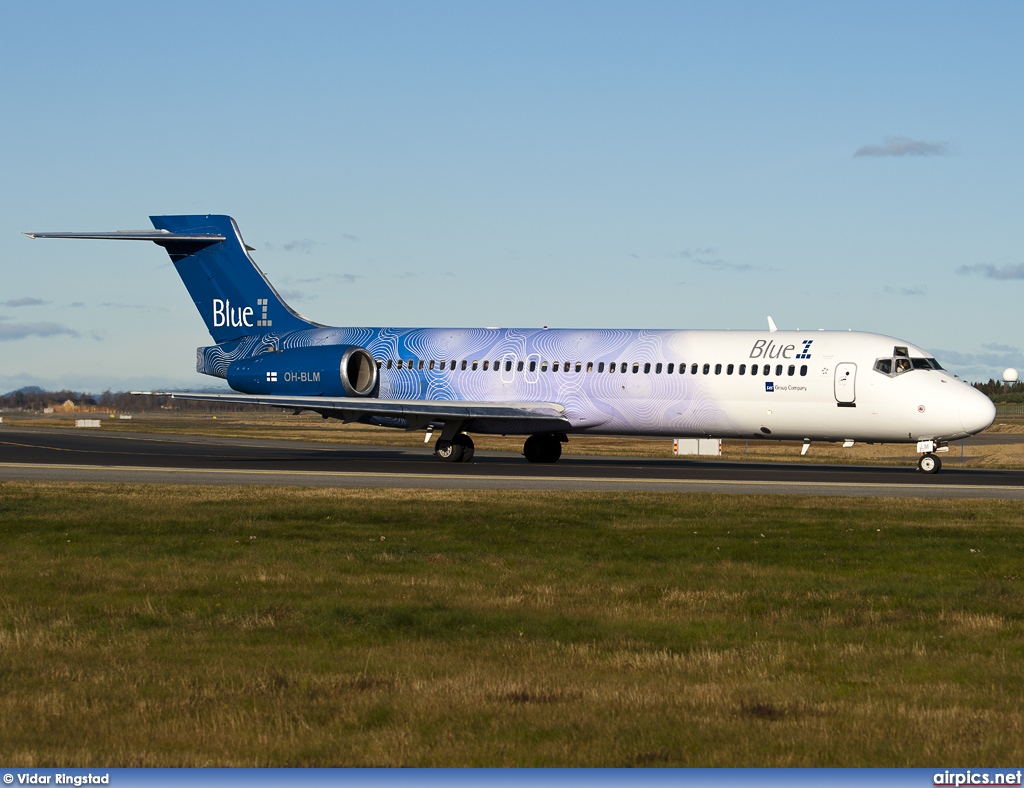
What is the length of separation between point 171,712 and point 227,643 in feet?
7.37

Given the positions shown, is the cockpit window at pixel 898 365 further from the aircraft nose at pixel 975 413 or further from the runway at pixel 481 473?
the runway at pixel 481 473

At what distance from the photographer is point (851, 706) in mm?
8375

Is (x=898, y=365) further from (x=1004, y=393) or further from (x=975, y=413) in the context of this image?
(x=1004, y=393)

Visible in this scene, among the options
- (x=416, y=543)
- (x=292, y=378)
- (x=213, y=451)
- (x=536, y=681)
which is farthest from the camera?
(x=213, y=451)

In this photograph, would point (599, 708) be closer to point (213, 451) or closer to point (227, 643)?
point (227, 643)

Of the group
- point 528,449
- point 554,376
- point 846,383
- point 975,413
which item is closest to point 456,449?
point 528,449

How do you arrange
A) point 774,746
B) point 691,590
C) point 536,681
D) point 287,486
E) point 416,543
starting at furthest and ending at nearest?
point 287,486 < point 416,543 < point 691,590 < point 536,681 < point 774,746

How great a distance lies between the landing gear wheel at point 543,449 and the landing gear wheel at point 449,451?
105 inches

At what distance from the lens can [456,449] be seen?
38938 millimetres

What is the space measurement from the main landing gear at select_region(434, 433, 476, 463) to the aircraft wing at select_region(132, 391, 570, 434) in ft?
1.43

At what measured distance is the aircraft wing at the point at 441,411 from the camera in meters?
36.9

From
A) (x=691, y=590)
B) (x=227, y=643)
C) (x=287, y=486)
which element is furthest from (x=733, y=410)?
(x=227, y=643)

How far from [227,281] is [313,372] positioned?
563 centimetres

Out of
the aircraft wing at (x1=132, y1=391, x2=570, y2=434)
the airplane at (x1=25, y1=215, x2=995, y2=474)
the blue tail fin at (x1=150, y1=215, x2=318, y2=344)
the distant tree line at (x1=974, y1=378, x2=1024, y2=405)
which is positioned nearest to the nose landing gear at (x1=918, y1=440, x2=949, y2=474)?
the airplane at (x1=25, y1=215, x2=995, y2=474)
